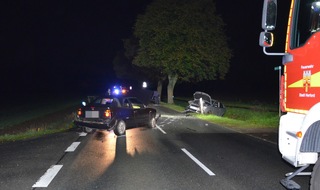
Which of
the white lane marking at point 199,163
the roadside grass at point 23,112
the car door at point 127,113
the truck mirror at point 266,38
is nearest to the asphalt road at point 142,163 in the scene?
the white lane marking at point 199,163

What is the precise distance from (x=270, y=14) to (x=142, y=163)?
15.4 ft

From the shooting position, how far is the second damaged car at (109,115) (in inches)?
527

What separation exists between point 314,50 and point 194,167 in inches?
162

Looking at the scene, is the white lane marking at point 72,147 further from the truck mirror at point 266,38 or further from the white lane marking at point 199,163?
the truck mirror at point 266,38

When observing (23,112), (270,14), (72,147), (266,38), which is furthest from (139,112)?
(23,112)

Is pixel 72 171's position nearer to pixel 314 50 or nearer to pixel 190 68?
pixel 314 50

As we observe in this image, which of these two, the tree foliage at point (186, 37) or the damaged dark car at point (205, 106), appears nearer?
the damaged dark car at point (205, 106)

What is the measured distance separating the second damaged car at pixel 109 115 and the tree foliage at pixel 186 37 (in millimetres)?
18434

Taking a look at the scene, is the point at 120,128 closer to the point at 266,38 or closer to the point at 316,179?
the point at 266,38

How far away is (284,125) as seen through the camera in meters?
6.05

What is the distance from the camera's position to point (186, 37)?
33406mm

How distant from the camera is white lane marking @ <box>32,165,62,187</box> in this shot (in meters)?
6.79

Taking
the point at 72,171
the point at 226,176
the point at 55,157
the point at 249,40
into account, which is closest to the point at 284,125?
the point at 226,176

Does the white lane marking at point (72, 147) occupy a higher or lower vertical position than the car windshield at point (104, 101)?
lower
